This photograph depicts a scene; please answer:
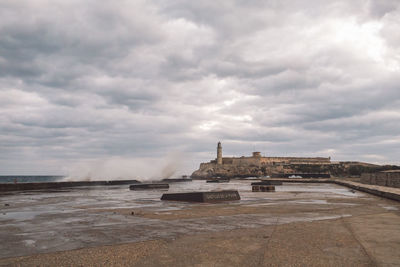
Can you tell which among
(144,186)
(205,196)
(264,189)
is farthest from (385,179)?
(205,196)

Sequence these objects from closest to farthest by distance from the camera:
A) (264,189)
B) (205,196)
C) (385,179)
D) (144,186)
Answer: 1. (205,196)
2. (264,189)
3. (144,186)
4. (385,179)

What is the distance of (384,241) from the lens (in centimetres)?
698

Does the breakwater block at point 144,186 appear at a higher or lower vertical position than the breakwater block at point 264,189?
lower

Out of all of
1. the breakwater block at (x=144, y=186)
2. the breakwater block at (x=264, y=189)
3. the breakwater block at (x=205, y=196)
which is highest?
the breakwater block at (x=205, y=196)

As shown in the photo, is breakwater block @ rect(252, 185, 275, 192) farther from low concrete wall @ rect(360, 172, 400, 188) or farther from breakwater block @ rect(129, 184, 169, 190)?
low concrete wall @ rect(360, 172, 400, 188)

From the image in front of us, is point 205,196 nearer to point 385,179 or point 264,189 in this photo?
point 264,189

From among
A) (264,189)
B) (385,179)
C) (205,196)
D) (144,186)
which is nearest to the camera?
(205,196)

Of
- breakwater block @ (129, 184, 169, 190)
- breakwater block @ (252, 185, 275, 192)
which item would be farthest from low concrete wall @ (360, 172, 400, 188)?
breakwater block @ (129, 184, 169, 190)

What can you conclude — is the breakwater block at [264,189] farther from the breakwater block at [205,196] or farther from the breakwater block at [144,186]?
the breakwater block at [144,186]

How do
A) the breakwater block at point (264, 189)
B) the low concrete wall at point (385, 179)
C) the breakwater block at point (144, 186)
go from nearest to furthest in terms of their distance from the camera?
the breakwater block at point (264, 189) → the low concrete wall at point (385, 179) → the breakwater block at point (144, 186)

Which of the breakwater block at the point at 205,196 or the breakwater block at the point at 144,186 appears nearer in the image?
the breakwater block at the point at 205,196

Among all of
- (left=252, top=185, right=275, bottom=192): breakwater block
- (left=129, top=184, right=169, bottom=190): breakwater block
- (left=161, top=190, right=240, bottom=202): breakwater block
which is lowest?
(left=129, top=184, right=169, bottom=190): breakwater block

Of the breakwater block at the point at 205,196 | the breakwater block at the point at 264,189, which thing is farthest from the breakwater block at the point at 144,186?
the breakwater block at the point at 205,196

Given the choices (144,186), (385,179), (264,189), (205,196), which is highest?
(385,179)
